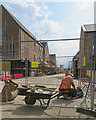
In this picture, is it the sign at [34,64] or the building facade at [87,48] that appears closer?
the building facade at [87,48]

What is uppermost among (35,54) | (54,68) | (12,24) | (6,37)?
(12,24)

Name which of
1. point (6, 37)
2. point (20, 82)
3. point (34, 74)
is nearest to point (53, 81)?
point (34, 74)

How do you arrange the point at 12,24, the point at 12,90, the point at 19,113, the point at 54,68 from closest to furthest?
the point at 19,113, the point at 12,90, the point at 54,68, the point at 12,24

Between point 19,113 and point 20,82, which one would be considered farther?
point 20,82

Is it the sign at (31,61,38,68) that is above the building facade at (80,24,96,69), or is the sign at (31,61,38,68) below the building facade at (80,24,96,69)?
below

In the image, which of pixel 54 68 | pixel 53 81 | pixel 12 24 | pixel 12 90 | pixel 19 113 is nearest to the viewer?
pixel 19 113

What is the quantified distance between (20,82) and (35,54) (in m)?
1.98

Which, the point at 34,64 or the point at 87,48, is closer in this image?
the point at 87,48

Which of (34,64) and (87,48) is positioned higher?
(87,48)

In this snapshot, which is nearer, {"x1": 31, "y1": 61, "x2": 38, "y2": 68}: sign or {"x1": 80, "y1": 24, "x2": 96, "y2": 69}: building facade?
{"x1": 80, "y1": 24, "x2": 96, "y2": 69}: building facade

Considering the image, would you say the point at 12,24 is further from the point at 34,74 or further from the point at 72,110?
the point at 72,110

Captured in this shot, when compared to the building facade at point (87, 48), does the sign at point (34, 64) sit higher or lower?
lower

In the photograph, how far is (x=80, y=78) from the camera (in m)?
6.55

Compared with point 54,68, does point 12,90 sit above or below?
below
